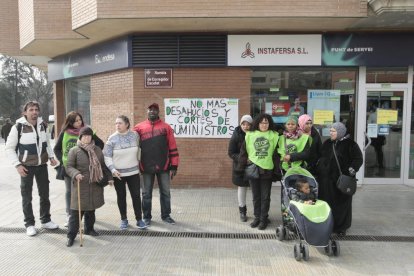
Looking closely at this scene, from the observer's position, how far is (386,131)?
870 centimetres

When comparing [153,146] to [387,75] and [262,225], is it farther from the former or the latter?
[387,75]

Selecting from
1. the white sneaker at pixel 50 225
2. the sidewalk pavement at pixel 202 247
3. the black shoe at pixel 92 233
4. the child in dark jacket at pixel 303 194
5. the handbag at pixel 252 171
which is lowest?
the sidewalk pavement at pixel 202 247

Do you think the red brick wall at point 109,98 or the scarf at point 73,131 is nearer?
the scarf at point 73,131

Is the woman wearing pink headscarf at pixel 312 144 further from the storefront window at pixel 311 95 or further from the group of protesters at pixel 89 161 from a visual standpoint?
the storefront window at pixel 311 95

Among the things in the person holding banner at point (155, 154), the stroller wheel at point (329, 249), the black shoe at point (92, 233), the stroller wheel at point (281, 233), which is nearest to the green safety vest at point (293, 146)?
the stroller wheel at point (281, 233)

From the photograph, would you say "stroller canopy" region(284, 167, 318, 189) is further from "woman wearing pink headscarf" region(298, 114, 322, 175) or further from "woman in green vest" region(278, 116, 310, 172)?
"woman wearing pink headscarf" region(298, 114, 322, 175)

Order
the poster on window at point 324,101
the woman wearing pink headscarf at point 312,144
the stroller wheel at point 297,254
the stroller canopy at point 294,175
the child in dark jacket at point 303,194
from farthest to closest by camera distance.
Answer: the poster on window at point 324,101, the woman wearing pink headscarf at point 312,144, the stroller canopy at point 294,175, the child in dark jacket at point 303,194, the stroller wheel at point 297,254

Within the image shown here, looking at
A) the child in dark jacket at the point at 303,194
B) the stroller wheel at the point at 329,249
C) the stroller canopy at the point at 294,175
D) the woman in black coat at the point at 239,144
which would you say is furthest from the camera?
the woman in black coat at the point at 239,144

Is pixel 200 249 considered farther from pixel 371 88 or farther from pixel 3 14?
Result: pixel 3 14

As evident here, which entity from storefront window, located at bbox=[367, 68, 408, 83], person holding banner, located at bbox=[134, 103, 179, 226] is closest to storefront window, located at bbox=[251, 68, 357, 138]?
storefront window, located at bbox=[367, 68, 408, 83]

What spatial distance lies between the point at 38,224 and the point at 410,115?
298 inches

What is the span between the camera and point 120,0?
7113 mm

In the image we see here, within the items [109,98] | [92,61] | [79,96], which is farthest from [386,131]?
[79,96]

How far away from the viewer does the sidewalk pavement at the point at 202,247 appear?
4.44 m
